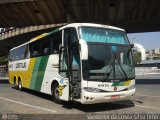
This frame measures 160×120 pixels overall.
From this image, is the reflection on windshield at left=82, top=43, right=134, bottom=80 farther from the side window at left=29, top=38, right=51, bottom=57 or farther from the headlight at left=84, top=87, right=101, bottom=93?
the side window at left=29, top=38, right=51, bottom=57

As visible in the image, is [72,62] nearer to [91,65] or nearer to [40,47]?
[91,65]

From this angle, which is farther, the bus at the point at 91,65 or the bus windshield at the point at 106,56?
the bus windshield at the point at 106,56

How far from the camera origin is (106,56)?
11.6 m

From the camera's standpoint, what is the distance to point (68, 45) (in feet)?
41.2

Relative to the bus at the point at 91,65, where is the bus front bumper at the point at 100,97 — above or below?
below

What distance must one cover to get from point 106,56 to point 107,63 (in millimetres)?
276

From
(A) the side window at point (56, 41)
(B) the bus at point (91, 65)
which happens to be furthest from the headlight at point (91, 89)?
(A) the side window at point (56, 41)

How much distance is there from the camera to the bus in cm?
1122

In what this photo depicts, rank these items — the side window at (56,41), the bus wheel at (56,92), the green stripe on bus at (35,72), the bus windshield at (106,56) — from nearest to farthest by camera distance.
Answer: the bus windshield at (106,56)
the side window at (56,41)
the bus wheel at (56,92)
the green stripe on bus at (35,72)

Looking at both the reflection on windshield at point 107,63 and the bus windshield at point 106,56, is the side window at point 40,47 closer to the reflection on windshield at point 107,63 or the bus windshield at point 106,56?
the bus windshield at point 106,56

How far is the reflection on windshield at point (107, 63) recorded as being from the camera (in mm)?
11305

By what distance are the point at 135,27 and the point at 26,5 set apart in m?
13.0

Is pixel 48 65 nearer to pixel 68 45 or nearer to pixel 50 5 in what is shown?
pixel 68 45

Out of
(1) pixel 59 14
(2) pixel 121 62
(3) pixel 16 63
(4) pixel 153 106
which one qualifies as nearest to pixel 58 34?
(2) pixel 121 62
